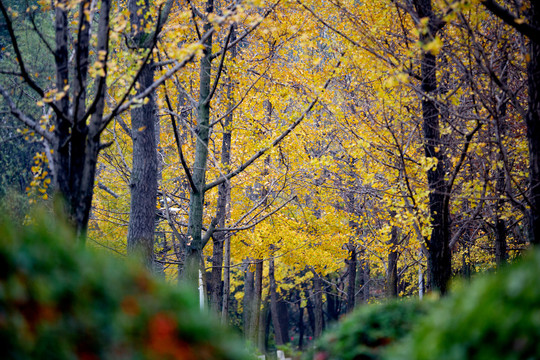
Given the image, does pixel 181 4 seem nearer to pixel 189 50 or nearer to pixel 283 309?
pixel 189 50

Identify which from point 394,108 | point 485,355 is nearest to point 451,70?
point 394,108

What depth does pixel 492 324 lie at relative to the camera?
2006 mm

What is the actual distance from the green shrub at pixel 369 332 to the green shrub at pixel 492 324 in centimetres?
83

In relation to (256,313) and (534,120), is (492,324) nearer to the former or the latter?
(534,120)

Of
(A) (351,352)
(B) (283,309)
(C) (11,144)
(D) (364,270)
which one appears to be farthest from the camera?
(B) (283,309)

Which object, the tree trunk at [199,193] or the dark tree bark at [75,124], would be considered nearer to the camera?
the dark tree bark at [75,124]

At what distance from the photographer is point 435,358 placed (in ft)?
6.69

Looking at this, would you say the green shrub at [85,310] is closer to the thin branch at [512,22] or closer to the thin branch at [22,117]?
the thin branch at [22,117]

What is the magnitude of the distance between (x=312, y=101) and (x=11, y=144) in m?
14.8

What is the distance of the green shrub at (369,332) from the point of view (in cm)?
308

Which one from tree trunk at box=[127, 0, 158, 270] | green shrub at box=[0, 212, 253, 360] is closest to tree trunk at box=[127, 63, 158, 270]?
tree trunk at box=[127, 0, 158, 270]

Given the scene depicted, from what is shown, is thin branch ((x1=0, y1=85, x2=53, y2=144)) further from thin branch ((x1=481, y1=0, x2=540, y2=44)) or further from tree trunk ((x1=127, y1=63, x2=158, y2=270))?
thin branch ((x1=481, y1=0, x2=540, y2=44))

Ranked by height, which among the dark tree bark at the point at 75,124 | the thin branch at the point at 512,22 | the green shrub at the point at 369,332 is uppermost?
the thin branch at the point at 512,22

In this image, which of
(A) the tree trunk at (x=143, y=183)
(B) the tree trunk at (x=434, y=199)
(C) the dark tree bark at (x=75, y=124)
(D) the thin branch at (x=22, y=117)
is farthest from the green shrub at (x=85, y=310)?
(B) the tree trunk at (x=434, y=199)
